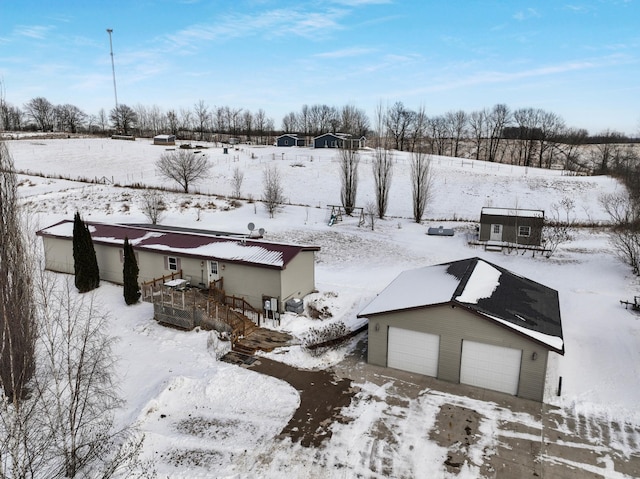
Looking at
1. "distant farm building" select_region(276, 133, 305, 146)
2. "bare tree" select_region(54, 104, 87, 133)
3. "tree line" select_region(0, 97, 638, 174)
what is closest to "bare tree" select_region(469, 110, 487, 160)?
"tree line" select_region(0, 97, 638, 174)

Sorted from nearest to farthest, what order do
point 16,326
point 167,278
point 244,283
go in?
1. point 16,326
2. point 244,283
3. point 167,278

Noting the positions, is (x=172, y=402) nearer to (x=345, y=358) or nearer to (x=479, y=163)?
(x=345, y=358)

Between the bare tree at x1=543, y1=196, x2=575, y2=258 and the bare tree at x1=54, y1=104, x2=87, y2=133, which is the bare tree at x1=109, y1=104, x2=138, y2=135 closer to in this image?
the bare tree at x1=54, y1=104, x2=87, y2=133

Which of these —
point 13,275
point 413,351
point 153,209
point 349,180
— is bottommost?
point 413,351

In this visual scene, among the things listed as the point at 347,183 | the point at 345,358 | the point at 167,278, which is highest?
the point at 347,183

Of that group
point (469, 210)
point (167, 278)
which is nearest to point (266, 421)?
point (167, 278)

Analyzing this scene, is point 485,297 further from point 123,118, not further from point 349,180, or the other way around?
point 123,118

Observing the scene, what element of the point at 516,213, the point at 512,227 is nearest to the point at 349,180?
the point at 516,213
